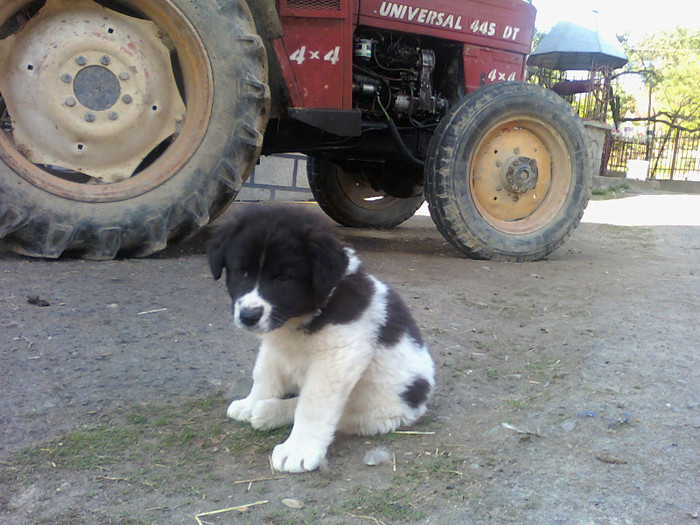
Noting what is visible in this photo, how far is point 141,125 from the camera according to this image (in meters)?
4.34

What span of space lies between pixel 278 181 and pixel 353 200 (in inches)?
115

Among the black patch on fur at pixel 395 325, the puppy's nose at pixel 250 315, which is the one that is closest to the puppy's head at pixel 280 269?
the puppy's nose at pixel 250 315

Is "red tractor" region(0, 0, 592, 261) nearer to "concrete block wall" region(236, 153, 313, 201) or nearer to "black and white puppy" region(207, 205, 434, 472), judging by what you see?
"black and white puppy" region(207, 205, 434, 472)

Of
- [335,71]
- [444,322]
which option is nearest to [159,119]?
[335,71]

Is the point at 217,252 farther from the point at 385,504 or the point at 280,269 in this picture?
the point at 385,504

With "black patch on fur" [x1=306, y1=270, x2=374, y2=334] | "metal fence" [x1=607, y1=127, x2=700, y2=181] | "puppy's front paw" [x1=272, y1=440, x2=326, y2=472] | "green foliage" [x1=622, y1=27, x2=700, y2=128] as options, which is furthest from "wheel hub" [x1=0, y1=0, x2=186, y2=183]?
"green foliage" [x1=622, y1=27, x2=700, y2=128]

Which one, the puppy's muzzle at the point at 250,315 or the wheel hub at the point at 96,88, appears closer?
the puppy's muzzle at the point at 250,315

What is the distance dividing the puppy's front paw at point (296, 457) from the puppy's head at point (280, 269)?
38 centimetres

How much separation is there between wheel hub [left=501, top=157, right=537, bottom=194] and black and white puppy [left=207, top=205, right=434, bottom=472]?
3384mm

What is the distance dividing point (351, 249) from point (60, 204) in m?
2.53

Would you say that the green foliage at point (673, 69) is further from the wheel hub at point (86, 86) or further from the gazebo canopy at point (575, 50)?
the wheel hub at point (86, 86)

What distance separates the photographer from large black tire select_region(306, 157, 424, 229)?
7277 millimetres

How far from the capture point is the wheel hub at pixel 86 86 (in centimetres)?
407

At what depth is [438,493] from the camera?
1.81 m
